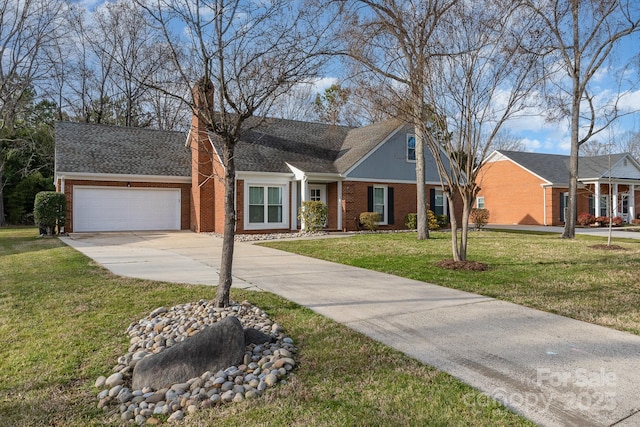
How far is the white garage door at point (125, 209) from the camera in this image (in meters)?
17.5

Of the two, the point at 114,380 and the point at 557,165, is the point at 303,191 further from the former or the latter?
the point at 557,165

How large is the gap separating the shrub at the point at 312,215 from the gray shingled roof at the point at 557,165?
706 inches

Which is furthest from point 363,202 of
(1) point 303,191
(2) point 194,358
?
(2) point 194,358

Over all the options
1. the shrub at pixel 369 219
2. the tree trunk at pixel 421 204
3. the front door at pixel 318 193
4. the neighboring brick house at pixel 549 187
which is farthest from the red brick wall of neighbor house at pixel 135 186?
the neighboring brick house at pixel 549 187

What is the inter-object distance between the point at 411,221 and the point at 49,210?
607 inches

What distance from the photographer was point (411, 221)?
19.3 m

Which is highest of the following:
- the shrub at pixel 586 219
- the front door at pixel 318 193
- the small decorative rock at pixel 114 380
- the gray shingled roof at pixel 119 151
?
the gray shingled roof at pixel 119 151

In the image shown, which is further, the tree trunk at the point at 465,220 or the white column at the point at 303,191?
the white column at the point at 303,191

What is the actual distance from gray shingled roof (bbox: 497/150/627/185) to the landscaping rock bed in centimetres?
2755

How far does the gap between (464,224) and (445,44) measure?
12.2ft

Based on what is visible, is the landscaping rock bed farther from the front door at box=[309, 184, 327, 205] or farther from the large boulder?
the front door at box=[309, 184, 327, 205]

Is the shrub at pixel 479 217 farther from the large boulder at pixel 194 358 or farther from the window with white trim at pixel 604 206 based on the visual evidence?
the large boulder at pixel 194 358

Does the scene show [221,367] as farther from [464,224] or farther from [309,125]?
[309,125]

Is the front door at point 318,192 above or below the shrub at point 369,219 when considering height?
above
